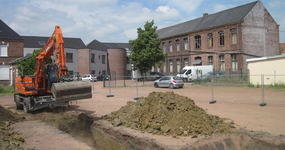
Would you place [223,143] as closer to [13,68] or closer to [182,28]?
[13,68]

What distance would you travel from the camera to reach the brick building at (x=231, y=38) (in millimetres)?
35781

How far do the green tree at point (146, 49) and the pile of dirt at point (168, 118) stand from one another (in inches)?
1200

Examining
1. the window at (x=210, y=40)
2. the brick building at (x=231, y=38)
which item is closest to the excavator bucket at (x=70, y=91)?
the brick building at (x=231, y=38)

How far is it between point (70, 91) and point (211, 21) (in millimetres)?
37019

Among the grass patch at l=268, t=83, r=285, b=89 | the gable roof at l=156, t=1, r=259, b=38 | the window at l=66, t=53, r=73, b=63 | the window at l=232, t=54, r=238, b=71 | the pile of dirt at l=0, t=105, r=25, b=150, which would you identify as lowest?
the pile of dirt at l=0, t=105, r=25, b=150

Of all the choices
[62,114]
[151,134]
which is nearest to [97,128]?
[151,134]

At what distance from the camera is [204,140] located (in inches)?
273

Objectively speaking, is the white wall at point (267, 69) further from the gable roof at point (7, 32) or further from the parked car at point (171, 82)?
the gable roof at point (7, 32)

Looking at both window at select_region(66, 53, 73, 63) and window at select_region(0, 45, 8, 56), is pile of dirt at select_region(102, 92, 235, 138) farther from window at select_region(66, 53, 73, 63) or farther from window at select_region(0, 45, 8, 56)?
window at select_region(66, 53, 73, 63)

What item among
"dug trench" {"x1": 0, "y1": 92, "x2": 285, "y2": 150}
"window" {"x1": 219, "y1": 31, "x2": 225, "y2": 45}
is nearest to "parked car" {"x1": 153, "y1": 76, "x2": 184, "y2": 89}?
"dug trench" {"x1": 0, "y1": 92, "x2": 285, "y2": 150}

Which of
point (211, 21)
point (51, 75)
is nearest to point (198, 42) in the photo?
point (211, 21)

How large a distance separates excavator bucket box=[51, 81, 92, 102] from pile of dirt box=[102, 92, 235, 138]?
5.46 ft

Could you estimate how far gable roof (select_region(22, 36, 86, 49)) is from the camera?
45534 mm

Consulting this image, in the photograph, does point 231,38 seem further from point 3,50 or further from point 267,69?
point 3,50
